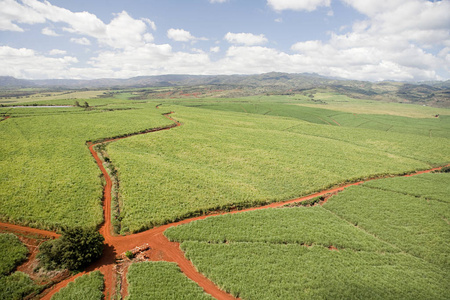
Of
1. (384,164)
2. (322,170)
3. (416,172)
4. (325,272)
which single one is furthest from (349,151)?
(325,272)

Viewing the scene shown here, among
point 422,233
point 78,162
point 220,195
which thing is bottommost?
point 422,233

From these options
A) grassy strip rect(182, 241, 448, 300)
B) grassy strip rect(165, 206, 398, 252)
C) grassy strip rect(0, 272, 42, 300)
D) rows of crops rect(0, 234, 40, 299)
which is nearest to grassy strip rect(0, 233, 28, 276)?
rows of crops rect(0, 234, 40, 299)

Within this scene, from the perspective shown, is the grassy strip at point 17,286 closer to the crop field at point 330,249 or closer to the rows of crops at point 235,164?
the rows of crops at point 235,164

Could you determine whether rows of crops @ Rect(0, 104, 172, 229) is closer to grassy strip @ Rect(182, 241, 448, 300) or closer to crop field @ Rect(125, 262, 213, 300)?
crop field @ Rect(125, 262, 213, 300)

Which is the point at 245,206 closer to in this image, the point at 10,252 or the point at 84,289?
the point at 84,289

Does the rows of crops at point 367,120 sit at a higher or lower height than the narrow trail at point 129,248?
higher

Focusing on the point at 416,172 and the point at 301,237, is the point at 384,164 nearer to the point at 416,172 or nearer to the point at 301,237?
the point at 416,172

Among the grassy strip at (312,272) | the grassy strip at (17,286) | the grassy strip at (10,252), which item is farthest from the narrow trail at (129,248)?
the grassy strip at (10,252)
